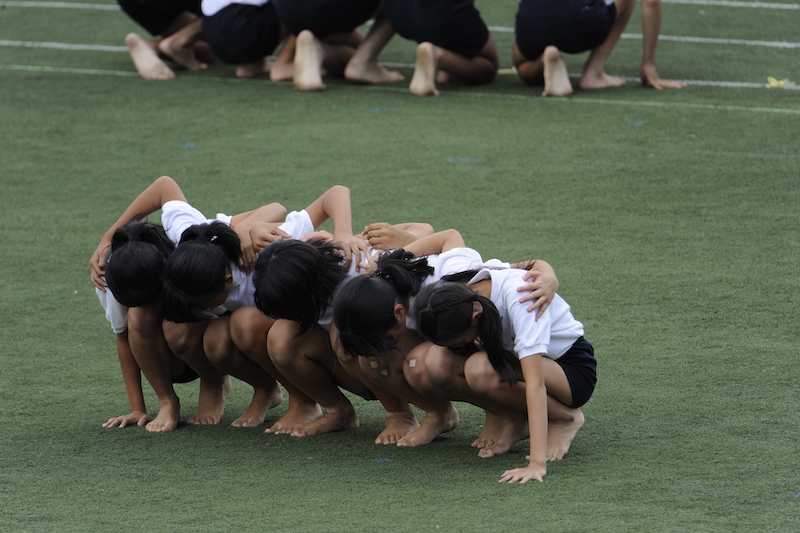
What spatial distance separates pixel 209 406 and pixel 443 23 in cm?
375

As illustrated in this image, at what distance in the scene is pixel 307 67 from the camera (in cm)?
665

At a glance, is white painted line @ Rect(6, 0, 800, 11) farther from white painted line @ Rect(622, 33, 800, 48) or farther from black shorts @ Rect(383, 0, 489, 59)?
black shorts @ Rect(383, 0, 489, 59)

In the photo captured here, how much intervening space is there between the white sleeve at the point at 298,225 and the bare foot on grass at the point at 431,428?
0.68 m

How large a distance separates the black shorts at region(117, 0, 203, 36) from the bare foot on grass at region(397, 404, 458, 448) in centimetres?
525

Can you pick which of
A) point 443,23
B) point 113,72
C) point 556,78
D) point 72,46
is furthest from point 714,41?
point 72,46

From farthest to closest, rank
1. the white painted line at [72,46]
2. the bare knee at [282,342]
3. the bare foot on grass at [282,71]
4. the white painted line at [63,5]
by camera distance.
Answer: the white painted line at [63,5]
the white painted line at [72,46]
the bare foot on grass at [282,71]
the bare knee at [282,342]

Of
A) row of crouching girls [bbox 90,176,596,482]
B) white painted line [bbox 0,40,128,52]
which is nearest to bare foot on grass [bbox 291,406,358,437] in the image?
row of crouching girls [bbox 90,176,596,482]

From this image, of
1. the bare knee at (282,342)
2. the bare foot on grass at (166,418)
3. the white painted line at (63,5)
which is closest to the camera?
the bare knee at (282,342)

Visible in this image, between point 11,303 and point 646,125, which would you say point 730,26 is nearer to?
point 646,125

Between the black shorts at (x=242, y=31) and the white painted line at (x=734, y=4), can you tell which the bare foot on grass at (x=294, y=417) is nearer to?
the black shorts at (x=242, y=31)

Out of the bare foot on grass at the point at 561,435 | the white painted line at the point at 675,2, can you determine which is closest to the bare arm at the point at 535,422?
the bare foot on grass at the point at 561,435

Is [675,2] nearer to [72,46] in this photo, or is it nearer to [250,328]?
[72,46]

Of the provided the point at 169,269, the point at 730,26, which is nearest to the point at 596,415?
the point at 169,269

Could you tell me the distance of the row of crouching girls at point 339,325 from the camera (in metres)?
2.49
